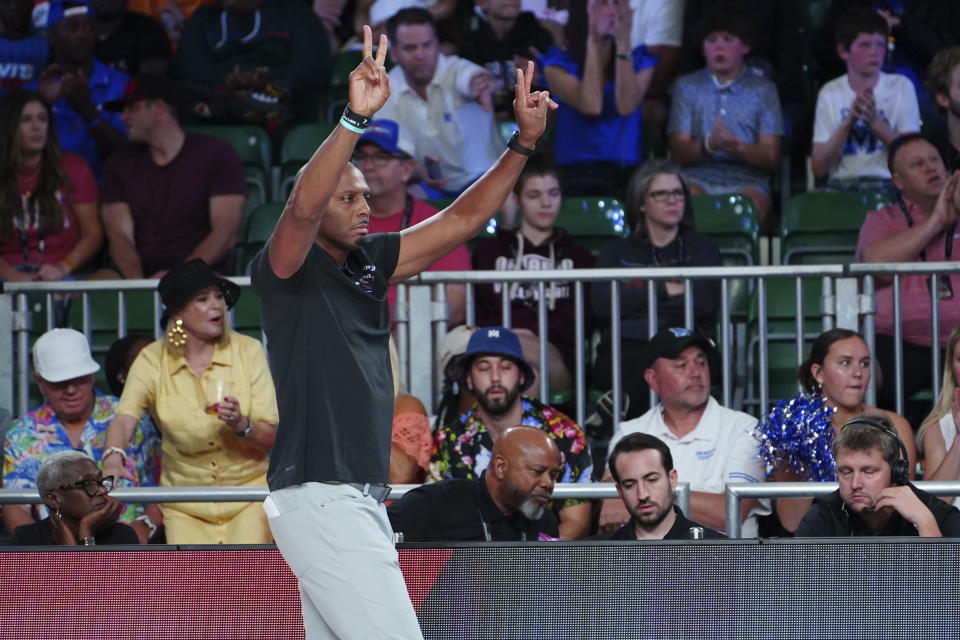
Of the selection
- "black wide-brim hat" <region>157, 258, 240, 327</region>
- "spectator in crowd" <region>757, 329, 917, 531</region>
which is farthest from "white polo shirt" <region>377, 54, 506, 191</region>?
"spectator in crowd" <region>757, 329, 917, 531</region>

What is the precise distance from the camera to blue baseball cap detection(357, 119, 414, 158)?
27.5 feet

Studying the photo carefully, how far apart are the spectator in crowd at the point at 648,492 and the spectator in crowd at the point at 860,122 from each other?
3780 millimetres

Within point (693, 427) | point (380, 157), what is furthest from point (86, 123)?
point (693, 427)

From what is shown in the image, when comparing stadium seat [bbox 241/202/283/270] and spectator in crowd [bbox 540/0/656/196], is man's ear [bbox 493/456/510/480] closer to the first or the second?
stadium seat [bbox 241/202/283/270]

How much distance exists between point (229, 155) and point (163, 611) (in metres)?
4.61

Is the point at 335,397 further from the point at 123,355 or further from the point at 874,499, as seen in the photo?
the point at 123,355

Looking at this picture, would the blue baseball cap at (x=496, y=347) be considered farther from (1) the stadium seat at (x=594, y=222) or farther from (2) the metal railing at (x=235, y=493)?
(1) the stadium seat at (x=594, y=222)

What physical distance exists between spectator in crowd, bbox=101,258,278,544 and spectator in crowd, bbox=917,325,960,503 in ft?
8.78

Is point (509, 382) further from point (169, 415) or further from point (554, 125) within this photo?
point (554, 125)

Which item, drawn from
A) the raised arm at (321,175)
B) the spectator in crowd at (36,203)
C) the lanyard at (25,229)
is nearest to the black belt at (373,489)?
the raised arm at (321,175)

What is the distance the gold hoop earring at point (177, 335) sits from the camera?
701cm

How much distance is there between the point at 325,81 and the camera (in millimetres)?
10266

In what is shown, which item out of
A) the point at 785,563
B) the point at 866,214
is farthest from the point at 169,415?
the point at 866,214

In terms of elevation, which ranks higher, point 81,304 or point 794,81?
point 794,81
